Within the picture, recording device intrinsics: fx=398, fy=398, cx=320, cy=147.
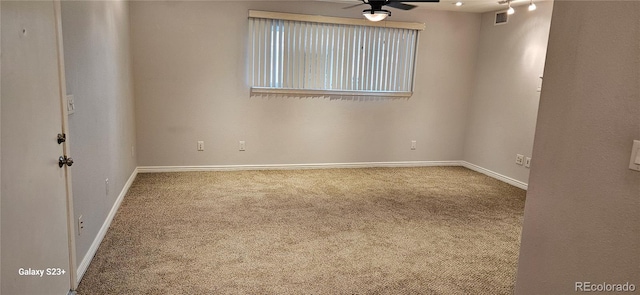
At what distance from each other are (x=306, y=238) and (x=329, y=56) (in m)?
2.85

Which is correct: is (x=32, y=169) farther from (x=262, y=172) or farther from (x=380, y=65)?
(x=380, y=65)

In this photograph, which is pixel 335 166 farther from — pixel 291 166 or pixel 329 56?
pixel 329 56

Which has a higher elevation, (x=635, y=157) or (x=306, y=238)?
(x=635, y=157)

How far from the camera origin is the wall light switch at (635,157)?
1.29m

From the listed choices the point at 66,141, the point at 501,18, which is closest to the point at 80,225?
the point at 66,141

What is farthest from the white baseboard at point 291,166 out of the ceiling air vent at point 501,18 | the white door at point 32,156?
the white door at point 32,156

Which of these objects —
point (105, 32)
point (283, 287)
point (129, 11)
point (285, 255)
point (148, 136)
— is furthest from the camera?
point (148, 136)

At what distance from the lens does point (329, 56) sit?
17.2ft

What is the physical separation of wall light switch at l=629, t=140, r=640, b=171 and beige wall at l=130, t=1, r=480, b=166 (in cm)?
425

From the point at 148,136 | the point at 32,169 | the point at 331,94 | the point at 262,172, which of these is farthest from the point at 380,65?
the point at 32,169

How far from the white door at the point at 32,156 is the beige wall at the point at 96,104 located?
385mm

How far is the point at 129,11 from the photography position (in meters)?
4.56

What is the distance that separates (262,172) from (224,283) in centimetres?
286

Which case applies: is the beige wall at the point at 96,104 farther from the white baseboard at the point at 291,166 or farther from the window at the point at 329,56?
the window at the point at 329,56
